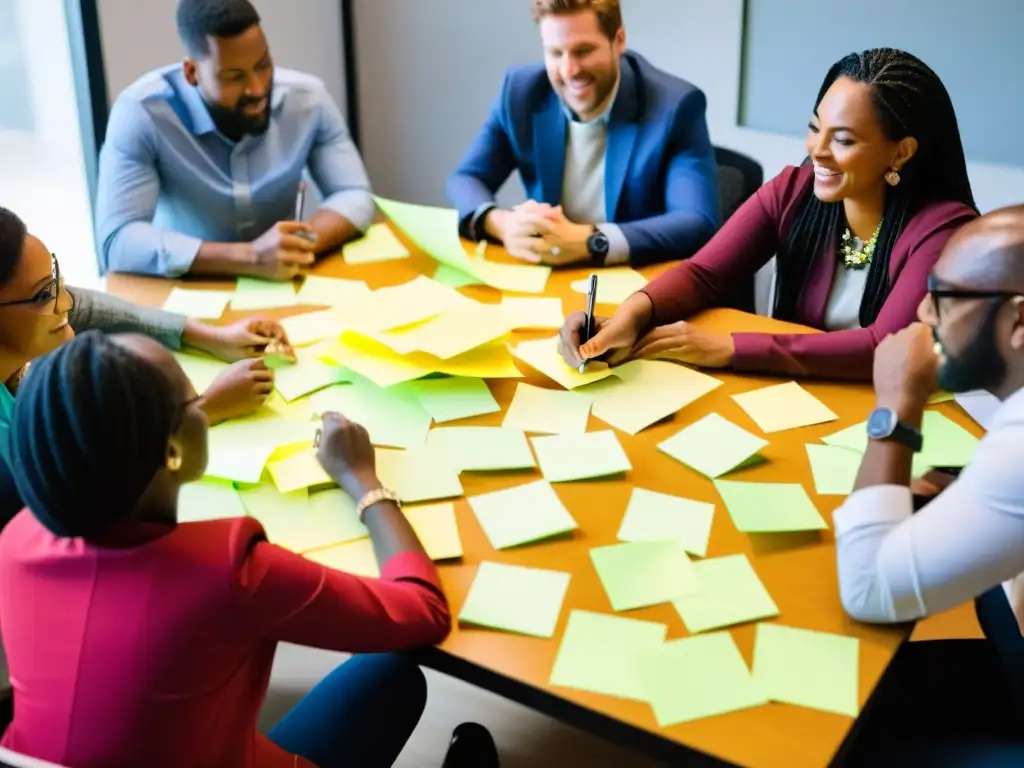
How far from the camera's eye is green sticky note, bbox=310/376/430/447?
155 centimetres

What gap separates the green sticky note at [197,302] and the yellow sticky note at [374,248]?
293 millimetres

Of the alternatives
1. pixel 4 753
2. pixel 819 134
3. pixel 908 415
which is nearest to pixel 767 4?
pixel 819 134

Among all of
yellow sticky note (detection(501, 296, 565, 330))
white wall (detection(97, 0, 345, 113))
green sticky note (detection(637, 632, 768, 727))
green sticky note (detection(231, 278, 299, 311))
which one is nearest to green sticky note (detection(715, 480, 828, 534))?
green sticky note (detection(637, 632, 768, 727))

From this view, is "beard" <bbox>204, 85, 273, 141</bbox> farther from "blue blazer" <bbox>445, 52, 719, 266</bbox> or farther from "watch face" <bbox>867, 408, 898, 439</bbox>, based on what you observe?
"watch face" <bbox>867, 408, 898, 439</bbox>

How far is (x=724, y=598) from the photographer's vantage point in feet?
4.05

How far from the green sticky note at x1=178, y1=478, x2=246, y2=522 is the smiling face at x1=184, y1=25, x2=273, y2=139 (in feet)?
3.45

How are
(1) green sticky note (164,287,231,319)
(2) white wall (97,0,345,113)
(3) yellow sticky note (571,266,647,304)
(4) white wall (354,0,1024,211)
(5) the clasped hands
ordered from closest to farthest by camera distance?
(1) green sticky note (164,287,231,319)
(3) yellow sticky note (571,266,647,304)
(5) the clasped hands
(2) white wall (97,0,345,113)
(4) white wall (354,0,1024,211)

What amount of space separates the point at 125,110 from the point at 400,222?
0.61m

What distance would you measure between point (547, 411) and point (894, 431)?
534 mm

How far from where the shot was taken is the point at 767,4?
297cm

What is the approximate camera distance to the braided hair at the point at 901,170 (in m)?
1.73

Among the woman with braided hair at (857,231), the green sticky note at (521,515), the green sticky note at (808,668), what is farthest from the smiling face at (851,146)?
the green sticky note at (808,668)

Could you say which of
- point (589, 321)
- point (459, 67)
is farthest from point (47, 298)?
point (459, 67)

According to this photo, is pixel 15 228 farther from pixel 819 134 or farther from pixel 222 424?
pixel 819 134
